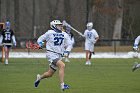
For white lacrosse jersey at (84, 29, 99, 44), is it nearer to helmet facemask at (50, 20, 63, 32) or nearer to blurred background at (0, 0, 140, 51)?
helmet facemask at (50, 20, 63, 32)

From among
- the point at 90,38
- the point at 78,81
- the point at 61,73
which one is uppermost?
the point at 90,38

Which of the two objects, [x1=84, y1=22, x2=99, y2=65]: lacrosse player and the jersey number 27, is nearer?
the jersey number 27

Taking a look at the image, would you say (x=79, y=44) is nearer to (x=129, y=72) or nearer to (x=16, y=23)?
(x=16, y=23)

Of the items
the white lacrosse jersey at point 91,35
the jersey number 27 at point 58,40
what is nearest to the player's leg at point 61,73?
the jersey number 27 at point 58,40

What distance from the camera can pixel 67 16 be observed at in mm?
71250

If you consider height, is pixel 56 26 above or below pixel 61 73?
above

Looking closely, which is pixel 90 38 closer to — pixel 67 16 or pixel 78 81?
pixel 78 81

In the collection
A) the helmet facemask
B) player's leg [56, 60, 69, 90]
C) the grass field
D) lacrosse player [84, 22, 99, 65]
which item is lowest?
the grass field

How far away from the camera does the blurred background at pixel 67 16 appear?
70.2 m

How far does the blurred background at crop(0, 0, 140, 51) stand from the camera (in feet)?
230

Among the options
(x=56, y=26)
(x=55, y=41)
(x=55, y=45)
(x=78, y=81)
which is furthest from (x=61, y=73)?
(x=78, y=81)

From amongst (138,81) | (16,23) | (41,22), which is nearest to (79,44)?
(16,23)

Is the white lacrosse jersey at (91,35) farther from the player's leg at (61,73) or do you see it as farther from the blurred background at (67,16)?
the blurred background at (67,16)

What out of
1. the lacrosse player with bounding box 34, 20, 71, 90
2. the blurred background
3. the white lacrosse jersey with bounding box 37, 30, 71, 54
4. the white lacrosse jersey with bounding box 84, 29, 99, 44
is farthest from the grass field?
the blurred background
